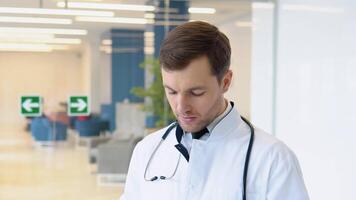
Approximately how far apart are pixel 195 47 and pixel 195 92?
13cm

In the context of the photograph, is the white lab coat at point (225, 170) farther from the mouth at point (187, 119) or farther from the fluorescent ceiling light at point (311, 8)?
the fluorescent ceiling light at point (311, 8)

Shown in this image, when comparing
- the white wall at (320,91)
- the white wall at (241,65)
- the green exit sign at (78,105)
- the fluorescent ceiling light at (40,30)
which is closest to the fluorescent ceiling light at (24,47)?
the fluorescent ceiling light at (40,30)

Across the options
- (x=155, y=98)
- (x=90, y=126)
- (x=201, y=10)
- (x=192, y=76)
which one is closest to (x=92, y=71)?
(x=90, y=126)

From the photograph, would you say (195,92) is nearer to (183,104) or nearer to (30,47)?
(183,104)

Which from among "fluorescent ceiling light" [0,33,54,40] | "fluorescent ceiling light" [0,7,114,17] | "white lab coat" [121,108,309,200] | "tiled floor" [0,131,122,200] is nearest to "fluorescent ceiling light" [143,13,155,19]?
"fluorescent ceiling light" [0,7,114,17]

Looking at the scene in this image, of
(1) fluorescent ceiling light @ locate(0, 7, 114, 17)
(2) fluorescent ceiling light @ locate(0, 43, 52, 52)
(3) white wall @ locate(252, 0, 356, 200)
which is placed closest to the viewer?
(3) white wall @ locate(252, 0, 356, 200)

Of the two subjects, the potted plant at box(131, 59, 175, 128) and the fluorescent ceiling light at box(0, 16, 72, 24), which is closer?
the fluorescent ceiling light at box(0, 16, 72, 24)

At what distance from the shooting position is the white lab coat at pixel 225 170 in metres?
1.20

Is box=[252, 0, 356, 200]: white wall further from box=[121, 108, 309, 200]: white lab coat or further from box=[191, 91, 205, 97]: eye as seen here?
box=[191, 91, 205, 97]: eye

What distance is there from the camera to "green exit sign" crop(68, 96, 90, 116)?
5.14m

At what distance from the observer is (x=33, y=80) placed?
16.6ft

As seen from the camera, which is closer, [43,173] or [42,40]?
[42,40]

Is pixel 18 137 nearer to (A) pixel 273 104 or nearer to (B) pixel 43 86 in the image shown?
(B) pixel 43 86

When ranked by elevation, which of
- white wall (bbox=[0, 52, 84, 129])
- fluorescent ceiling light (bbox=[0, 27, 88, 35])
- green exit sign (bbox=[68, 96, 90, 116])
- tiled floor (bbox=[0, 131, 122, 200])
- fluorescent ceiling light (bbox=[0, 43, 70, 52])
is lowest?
tiled floor (bbox=[0, 131, 122, 200])
